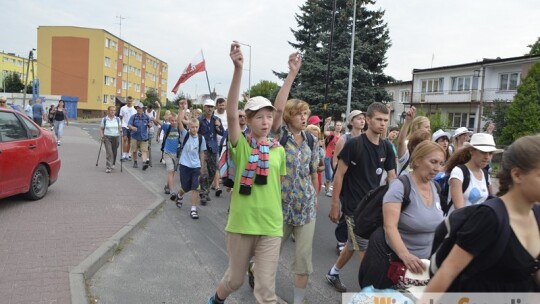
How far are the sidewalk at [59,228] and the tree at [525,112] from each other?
25.8m

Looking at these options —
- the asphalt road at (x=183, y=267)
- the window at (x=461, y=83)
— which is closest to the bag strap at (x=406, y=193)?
the asphalt road at (x=183, y=267)

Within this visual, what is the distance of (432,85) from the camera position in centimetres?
4622

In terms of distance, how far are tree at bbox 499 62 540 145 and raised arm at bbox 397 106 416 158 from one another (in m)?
25.3

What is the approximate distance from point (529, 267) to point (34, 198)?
7660 mm

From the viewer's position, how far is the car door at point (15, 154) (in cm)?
659

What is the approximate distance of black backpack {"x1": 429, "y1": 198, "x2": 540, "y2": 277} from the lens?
6.43 ft

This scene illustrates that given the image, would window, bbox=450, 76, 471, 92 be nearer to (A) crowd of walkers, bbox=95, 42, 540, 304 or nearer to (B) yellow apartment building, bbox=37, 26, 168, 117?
(A) crowd of walkers, bbox=95, 42, 540, 304

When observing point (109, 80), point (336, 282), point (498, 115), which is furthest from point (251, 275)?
point (109, 80)

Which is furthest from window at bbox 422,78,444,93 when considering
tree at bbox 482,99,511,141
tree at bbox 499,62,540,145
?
tree at bbox 499,62,540,145

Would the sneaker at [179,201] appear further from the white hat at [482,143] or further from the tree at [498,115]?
the tree at [498,115]

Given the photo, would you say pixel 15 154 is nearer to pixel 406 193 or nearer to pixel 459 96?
pixel 406 193

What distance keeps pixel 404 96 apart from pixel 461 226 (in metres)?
52.8

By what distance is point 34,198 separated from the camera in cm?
758

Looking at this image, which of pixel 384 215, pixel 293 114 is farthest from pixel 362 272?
pixel 293 114
